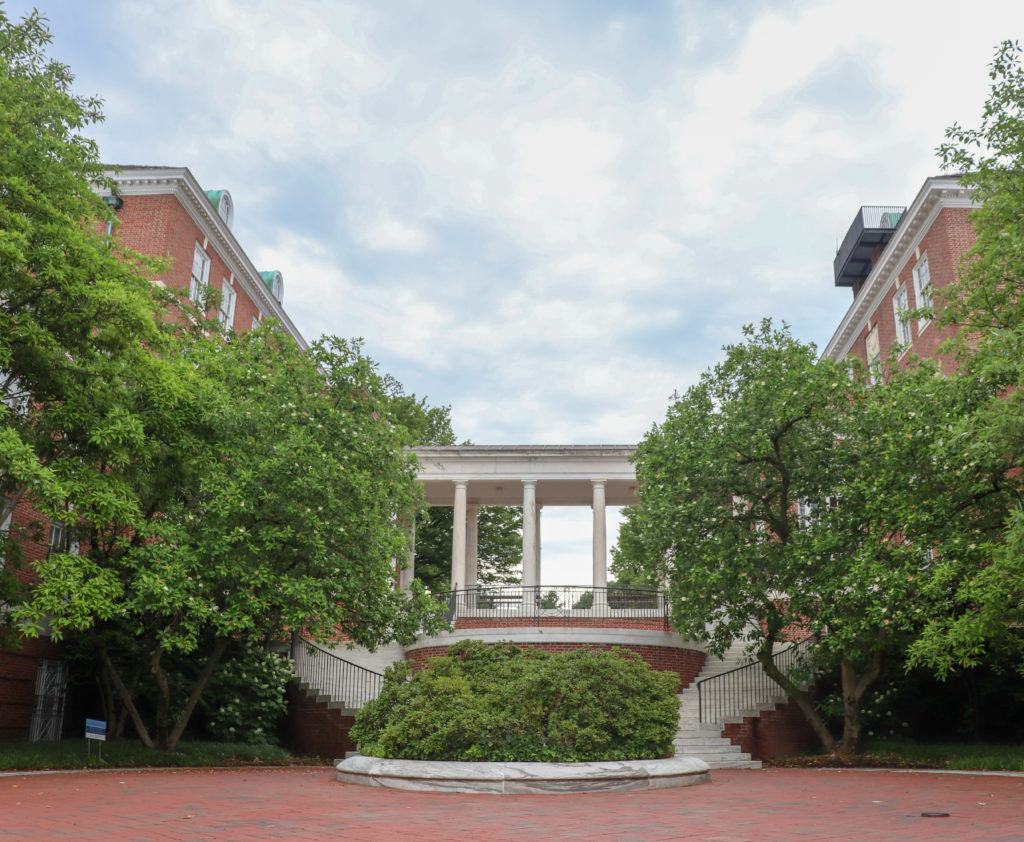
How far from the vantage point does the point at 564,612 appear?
27484mm

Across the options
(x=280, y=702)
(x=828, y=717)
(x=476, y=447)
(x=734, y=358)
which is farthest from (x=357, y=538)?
(x=476, y=447)

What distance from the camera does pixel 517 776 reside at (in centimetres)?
1256

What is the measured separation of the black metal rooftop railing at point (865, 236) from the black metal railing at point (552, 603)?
19.5 meters

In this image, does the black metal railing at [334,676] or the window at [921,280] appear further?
the window at [921,280]

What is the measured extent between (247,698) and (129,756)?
→ 472 cm

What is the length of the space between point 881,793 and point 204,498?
1365 centimetres

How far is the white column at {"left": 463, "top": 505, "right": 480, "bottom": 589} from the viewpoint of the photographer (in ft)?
124

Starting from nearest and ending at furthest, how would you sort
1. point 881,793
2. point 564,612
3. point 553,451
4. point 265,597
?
point 881,793 → point 265,597 → point 564,612 → point 553,451

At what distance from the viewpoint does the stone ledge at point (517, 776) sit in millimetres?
12531

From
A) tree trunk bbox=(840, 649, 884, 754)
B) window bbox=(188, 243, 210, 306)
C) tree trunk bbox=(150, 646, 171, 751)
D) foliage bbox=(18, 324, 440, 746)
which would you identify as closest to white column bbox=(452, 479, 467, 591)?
window bbox=(188, 243, 210, 306)

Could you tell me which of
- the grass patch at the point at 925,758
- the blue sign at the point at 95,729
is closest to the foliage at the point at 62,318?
the blue sign at the point at 95,729

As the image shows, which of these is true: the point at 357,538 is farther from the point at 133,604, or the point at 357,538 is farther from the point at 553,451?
the point at 553,451

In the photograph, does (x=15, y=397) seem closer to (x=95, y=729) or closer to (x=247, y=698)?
(x=95, y=729)

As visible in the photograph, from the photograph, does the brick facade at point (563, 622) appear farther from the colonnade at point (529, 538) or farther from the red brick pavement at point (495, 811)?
the red brick pavement at point (495, 811)
